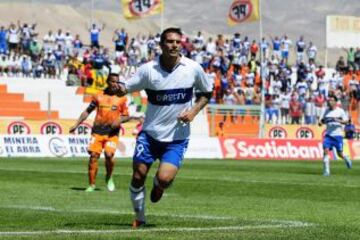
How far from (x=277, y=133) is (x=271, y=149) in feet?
15.2

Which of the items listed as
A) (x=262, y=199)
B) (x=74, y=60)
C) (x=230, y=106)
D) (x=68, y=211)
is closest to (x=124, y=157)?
(x=230, y=106)

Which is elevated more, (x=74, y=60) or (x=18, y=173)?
(x=74, y=60)

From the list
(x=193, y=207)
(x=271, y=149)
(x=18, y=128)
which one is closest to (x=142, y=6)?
(x=271, y=149)

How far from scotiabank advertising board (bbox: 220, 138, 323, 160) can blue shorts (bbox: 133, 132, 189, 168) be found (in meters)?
31.4

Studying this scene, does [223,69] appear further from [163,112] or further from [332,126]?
[163,112]

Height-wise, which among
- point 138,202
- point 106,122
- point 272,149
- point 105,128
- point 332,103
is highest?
point 332,103

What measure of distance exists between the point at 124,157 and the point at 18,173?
47.8 ft

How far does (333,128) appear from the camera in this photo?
99.6 feet

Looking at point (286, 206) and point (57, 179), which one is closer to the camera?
point (286, 206)

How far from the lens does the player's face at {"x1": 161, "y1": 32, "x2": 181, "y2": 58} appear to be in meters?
13.1

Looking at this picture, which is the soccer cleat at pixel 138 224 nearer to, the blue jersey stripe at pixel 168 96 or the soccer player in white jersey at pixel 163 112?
the soccer player in white jersey at pixel 163 112

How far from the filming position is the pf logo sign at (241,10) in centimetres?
5025

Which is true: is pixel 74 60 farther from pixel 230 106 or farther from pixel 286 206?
pixel 286 206

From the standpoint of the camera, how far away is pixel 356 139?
52.2 metres
